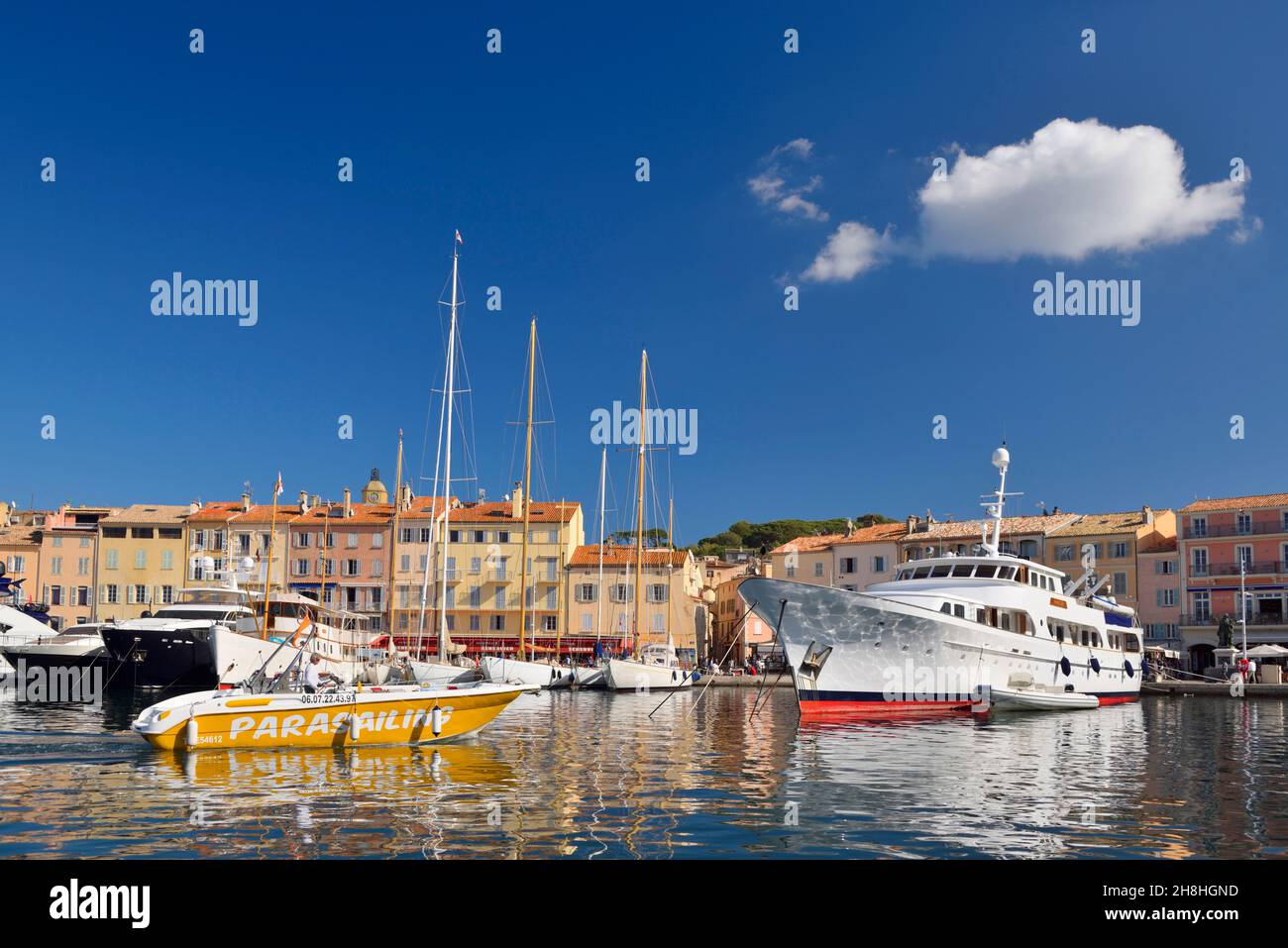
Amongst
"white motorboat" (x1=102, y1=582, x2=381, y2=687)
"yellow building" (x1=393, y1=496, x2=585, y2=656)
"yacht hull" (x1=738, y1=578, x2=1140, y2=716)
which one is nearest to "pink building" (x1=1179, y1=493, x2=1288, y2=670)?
"yacht hull" (x1=738, y1=578, x2=1140, y2=716)

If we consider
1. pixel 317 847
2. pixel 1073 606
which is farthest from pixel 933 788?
pixel 1073 606

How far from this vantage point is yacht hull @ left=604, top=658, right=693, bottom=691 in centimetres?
5875

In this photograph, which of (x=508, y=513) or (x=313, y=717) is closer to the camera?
(x=313, y=717)

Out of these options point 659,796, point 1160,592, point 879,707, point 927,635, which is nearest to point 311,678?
point 659,796

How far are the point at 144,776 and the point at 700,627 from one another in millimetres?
71664

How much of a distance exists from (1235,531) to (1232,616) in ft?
18.7

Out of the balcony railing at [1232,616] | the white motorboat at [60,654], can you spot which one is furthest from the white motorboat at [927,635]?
the balcony railing at [1232,616]

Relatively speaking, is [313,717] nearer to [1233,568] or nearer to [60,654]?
[60,654]

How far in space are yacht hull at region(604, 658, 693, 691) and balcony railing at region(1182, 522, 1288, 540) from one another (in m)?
37.6

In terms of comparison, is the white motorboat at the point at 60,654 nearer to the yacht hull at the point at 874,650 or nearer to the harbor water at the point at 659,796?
the harbor water at the point at 659,796

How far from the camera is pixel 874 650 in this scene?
33.0 m

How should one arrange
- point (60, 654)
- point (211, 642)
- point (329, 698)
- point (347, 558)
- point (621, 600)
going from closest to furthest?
point (329, 698) < point (211, 642) < point (60, 654) < point (621, 600) < point (347, 558)

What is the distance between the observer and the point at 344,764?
2059 cm
